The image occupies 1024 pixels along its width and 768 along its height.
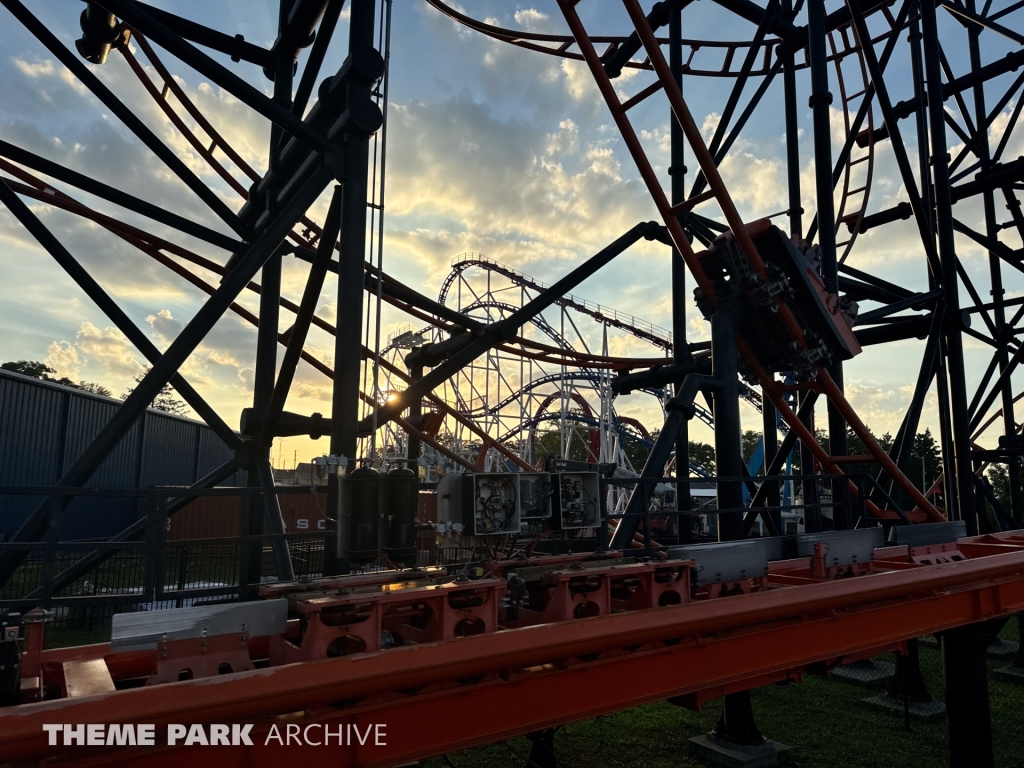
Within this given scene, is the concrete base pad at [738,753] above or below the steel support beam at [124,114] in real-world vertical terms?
below

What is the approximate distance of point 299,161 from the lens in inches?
234

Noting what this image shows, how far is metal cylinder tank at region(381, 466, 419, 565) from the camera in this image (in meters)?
3.82

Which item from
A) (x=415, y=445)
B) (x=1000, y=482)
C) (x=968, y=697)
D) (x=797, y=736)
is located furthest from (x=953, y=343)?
(x=1000, y=482)

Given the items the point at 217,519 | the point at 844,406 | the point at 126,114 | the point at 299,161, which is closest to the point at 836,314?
the point at 844,406

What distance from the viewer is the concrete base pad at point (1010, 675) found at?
343 inches

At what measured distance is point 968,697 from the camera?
5301 mm

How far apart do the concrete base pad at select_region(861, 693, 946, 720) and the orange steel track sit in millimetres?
3587

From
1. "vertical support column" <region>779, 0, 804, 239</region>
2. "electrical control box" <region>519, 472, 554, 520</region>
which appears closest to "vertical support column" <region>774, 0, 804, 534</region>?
"vertical support column" <region>779, 0, 804, 239</region>

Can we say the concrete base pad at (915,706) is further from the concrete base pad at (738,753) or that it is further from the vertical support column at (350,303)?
the vertical support column at (350,303)

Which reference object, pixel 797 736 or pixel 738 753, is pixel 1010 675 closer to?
pixel 797 736

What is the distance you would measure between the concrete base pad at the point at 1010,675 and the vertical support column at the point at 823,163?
424 cm

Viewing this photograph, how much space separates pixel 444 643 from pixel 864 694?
757 centimetres

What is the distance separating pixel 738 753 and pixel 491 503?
400 cm

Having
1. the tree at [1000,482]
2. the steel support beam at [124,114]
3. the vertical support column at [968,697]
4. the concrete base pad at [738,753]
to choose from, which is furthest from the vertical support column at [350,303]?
the tree at [1000,482]
